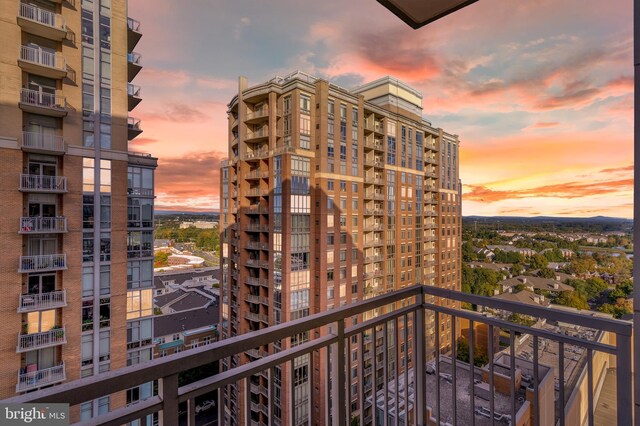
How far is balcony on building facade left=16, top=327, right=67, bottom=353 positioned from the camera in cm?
517

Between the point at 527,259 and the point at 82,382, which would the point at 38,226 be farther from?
the point at 527,259

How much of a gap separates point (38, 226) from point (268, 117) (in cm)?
879

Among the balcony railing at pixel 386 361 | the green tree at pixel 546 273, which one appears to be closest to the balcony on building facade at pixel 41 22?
the balcony railing at pixel 386 361

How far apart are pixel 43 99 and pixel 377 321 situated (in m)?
6.82

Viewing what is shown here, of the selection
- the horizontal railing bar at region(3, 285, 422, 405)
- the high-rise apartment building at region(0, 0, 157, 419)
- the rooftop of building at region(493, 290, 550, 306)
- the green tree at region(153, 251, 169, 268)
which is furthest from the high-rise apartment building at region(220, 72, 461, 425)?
the horizontal railing bar at region(3, 285, 422, 405)

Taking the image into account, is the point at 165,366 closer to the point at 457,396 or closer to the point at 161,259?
the point at 457,396

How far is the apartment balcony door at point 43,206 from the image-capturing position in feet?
17.5

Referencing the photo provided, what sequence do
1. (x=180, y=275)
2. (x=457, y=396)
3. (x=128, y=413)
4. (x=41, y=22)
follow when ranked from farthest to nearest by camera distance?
(x=180, y=275)
(x=41, y=22)
(x=457, y=396)
(x=128, y=413)

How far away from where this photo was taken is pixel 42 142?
5211 mm

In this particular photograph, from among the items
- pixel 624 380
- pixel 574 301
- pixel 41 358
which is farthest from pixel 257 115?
pixel 624 380

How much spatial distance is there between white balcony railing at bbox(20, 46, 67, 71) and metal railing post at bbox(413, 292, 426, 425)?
7.02 m

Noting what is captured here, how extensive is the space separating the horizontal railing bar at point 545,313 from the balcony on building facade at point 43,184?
6732 millimetres

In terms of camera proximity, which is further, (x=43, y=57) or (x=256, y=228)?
(x=256, y=228)

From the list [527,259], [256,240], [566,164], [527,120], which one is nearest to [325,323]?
[527,259]
